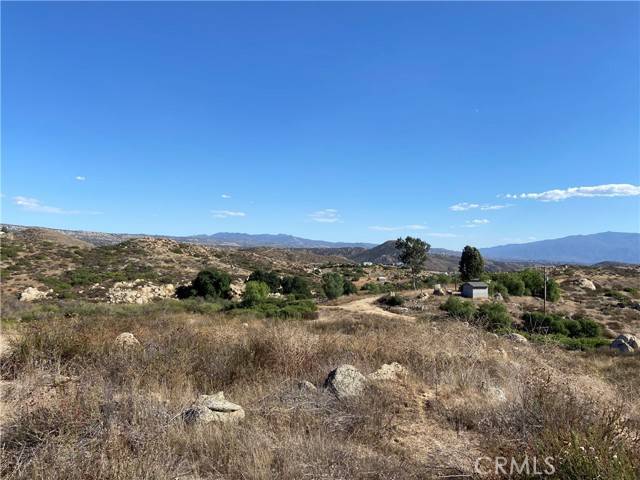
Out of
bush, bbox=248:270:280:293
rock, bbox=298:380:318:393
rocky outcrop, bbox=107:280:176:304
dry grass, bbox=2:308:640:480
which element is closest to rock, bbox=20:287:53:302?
rocky outcrop, bbox=107:280:176:304

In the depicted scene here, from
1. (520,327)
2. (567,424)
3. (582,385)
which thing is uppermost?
(567,424)

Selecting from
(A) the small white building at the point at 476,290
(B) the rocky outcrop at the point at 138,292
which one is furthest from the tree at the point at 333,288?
(B) the rocky outcrop at the point at 138,292

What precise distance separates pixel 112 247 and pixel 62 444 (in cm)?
6007

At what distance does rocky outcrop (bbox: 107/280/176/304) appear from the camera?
32.6 metres

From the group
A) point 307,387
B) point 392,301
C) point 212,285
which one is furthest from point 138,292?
point 307,387

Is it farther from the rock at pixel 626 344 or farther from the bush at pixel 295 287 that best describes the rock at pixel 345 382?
the bush at pixel 295 287

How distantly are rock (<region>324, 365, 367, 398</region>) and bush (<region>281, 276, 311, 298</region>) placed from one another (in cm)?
3736

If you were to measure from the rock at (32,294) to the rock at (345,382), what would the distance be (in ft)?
104

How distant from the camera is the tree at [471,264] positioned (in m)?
51.5

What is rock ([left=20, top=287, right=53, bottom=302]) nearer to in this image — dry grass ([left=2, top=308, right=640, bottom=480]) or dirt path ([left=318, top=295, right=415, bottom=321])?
dirt path ([left=318, top=295, right=415, bottom=321])

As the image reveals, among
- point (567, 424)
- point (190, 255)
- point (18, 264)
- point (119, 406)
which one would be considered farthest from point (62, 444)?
point (190, 255)

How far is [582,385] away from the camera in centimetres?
654

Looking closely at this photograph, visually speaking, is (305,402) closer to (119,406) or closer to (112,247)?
(119,406)

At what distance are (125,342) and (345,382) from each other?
398 centimetres
